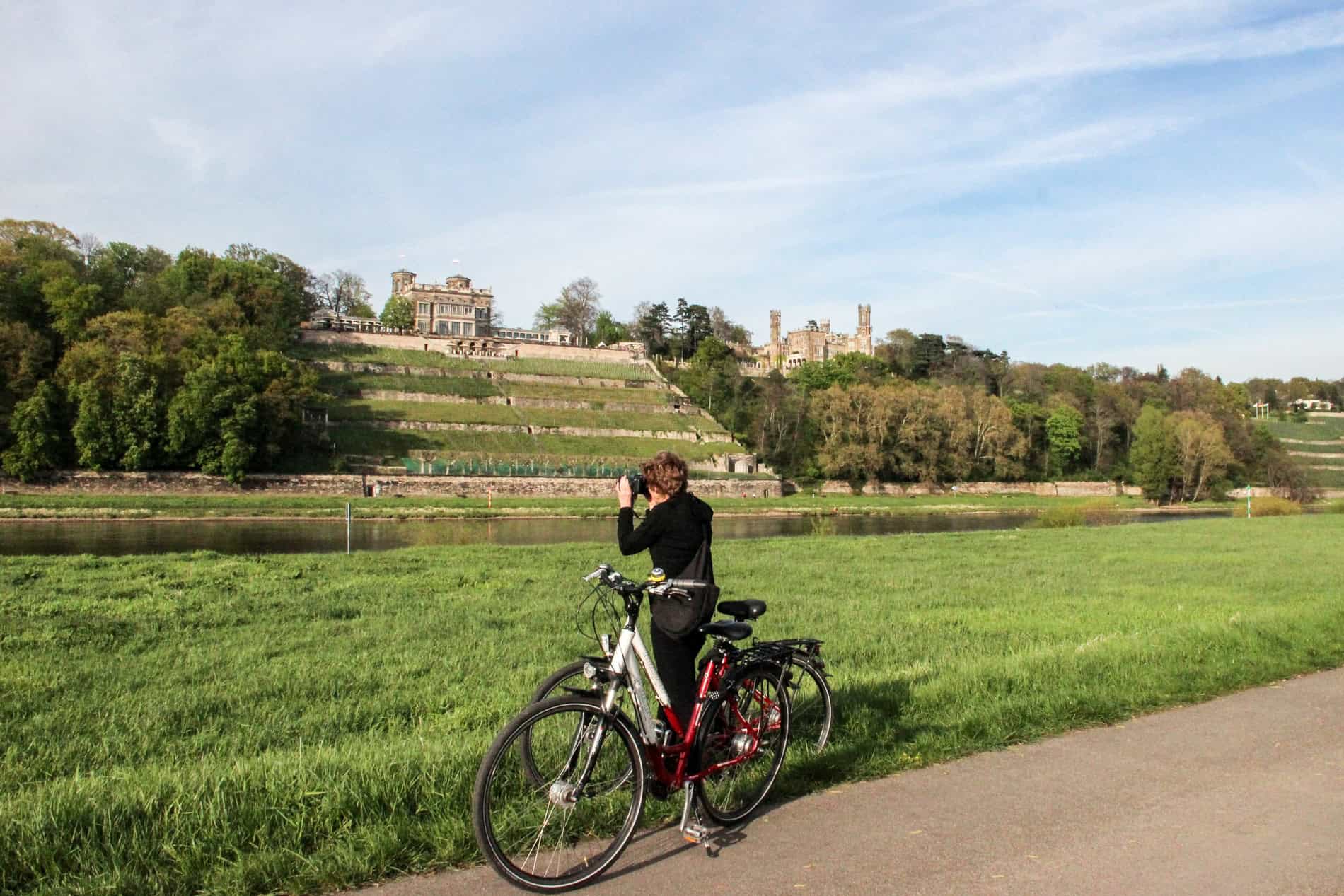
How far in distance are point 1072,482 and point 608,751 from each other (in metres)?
116

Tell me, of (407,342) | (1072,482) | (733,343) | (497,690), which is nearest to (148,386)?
(407,342)

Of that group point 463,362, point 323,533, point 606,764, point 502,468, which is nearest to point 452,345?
point 463,362

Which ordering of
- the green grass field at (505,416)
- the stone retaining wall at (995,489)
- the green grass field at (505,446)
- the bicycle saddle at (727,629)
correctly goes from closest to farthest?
the bicycle saddle at (727,629) → the green grass field at (505,446) → the green grass field at (505,416) → the stone retaining wall at (995,489)

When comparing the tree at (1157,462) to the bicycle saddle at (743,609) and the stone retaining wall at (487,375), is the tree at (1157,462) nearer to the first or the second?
the stone retaining wall at (487,375)

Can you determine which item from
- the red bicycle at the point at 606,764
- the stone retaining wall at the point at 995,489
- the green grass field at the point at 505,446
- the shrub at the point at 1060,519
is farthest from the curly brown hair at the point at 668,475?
the stone retaining wall at the point at 995,489

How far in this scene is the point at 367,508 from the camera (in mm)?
55125

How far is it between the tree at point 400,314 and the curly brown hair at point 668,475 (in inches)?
5724

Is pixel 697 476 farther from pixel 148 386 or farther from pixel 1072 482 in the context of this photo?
pixel 1072 482

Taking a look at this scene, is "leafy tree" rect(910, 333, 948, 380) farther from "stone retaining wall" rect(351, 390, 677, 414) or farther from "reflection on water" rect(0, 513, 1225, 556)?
"reflection on water" rect(0, 513, 1225, 556)

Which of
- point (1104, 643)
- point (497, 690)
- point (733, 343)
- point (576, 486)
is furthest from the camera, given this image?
point (733, 343)

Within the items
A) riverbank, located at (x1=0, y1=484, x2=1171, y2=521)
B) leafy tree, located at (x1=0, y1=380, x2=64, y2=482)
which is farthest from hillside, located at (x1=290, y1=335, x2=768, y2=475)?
leafy tree, located at (x1=0, y1=380, x2=64, y2=482)

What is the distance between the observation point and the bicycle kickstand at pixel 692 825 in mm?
5465

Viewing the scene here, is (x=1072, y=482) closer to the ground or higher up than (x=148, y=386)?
closer to the ground

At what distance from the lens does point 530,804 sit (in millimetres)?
5438
